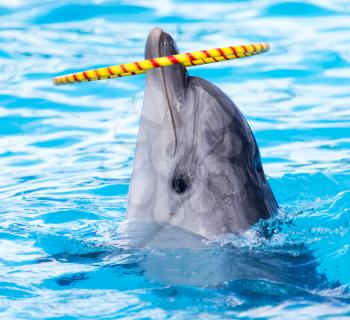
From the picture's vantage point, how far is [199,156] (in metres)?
5.77

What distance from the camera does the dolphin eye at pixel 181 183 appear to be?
5.80 meters

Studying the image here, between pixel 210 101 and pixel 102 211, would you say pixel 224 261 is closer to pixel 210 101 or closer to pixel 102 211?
pixel 210 101

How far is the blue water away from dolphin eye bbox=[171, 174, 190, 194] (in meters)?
0.35

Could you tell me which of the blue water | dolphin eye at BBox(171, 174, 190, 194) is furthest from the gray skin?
the blue water

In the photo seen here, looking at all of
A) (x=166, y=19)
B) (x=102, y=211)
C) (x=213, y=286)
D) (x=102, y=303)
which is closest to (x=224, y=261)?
(x=213, y=286)

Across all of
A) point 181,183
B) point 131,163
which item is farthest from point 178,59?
point 131,163

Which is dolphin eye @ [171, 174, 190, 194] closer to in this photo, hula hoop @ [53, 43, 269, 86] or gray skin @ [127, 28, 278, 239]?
gray skin @ [127, 28, 278, 239]

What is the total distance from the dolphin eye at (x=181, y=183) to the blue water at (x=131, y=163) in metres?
0.35

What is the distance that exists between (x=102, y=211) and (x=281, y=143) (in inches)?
123

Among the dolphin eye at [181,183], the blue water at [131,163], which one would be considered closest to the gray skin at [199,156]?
the dolphin eye at [181,183]

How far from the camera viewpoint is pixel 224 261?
5.55 metres

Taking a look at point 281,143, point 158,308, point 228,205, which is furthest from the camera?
point 281,143

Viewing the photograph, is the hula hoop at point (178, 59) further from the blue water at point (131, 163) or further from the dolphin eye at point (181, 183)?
the blue water at point (131, 163)

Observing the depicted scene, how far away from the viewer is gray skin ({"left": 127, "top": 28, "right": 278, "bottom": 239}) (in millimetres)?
5711
